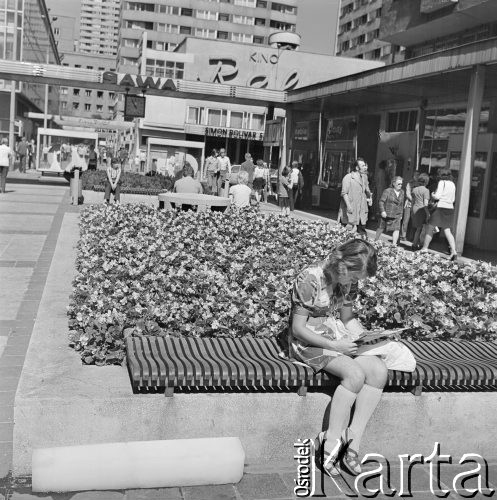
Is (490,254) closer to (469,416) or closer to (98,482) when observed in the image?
(469,416)

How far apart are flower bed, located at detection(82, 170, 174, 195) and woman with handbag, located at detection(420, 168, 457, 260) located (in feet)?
29.8

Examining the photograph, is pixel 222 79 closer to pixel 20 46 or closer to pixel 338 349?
pixel 20 46

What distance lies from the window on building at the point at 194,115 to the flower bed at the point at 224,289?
43037 millimetres

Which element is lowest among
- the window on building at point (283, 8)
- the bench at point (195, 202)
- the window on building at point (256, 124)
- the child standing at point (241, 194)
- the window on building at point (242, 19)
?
the bench at point (195, 202)

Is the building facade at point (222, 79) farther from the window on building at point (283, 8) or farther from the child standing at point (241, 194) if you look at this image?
the window on building at point (283, 8)

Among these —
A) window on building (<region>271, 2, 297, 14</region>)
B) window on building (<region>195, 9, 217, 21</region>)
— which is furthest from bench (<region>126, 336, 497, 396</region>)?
window on building (<region>271, 2, 297, 14</region>)

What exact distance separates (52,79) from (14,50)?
87.3 ft

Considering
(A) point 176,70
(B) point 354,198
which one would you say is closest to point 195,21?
(A) point 176,70

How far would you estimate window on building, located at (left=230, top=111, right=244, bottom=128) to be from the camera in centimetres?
5366

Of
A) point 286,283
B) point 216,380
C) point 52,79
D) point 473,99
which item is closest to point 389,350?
point 216,380

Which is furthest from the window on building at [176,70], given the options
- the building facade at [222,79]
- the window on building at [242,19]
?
the window on building at [242,19]

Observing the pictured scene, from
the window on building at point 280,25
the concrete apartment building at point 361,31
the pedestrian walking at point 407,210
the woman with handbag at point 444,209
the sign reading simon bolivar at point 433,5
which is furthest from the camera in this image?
the window on building at point 280,25

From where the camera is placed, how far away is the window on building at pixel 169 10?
102m

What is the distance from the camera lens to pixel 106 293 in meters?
6.28
